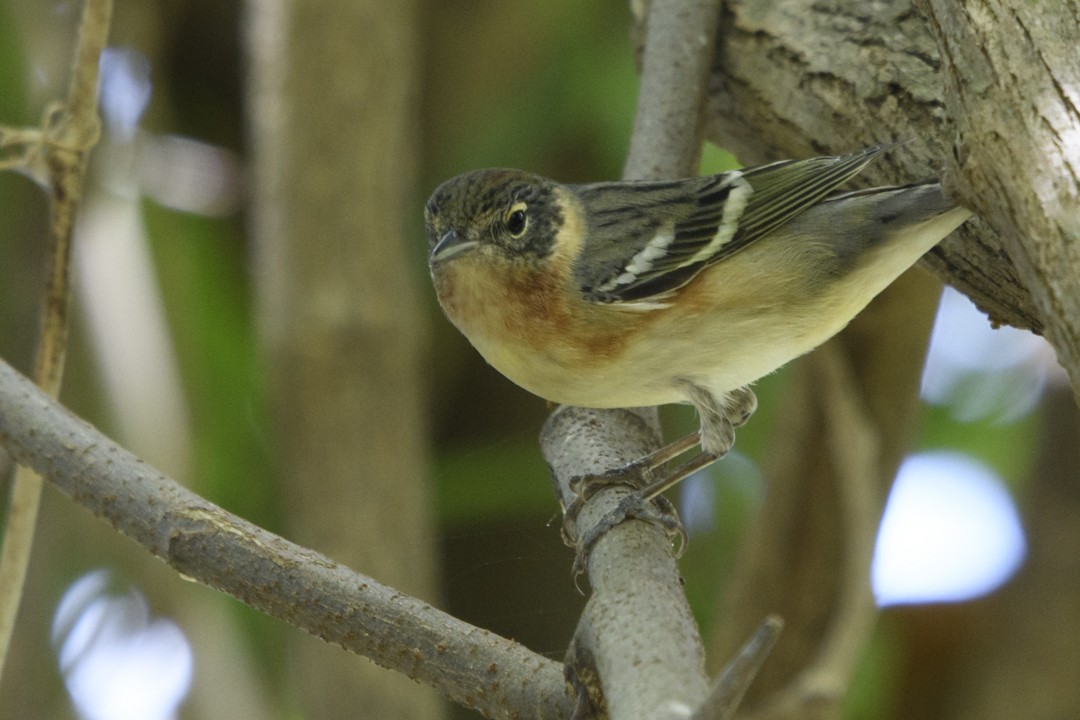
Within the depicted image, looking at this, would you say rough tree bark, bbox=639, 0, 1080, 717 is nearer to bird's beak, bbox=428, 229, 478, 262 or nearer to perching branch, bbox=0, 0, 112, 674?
bird's beak, bbox=428, 229, 478, 262

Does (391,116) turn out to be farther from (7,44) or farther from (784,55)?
(784,55)

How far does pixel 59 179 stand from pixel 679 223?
1.58m

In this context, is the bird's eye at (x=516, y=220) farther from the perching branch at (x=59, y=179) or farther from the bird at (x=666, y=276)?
the perching branch at (x=59, y=179)

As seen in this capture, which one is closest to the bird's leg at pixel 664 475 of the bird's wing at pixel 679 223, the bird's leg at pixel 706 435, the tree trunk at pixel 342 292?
the bird's leg at pixel 706 435

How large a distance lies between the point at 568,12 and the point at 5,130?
365cm

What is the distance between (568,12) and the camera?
597 cm

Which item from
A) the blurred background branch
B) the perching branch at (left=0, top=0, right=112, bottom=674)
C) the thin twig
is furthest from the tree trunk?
the thin twig

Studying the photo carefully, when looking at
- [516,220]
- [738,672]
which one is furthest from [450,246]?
[738,672]

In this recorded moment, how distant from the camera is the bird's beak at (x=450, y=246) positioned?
116 inches

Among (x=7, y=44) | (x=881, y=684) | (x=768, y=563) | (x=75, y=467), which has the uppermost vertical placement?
(x=7, y=44)

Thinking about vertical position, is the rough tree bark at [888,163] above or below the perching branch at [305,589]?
above

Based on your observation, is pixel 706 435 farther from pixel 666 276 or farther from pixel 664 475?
pixel 666 276

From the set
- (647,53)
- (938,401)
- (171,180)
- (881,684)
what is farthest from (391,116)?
(881,684)

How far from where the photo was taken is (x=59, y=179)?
2816mm
